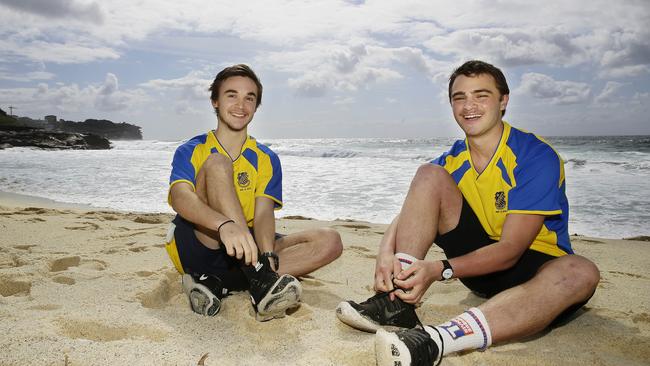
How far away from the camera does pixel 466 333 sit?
1.71 meters

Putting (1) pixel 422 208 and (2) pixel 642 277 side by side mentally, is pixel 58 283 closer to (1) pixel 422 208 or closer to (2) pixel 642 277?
(1) pixel 422 208

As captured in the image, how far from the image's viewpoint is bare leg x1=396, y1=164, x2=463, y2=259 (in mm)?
2059

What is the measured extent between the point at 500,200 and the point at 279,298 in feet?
3.77

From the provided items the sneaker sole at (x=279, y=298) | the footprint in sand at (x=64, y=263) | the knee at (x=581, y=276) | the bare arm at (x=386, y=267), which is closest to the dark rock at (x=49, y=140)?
the footprint in sand at (x=64, y=263)

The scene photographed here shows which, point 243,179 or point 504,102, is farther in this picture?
point 243,179

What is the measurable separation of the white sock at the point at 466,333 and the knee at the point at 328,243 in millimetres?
1093

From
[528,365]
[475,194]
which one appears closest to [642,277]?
[475,194]

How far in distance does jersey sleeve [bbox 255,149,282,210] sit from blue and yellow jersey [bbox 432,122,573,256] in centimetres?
99

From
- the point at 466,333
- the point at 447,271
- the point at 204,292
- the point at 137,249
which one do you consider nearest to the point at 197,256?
the point at 204,292

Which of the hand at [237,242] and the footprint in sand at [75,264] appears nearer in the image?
the hand at [237,242]

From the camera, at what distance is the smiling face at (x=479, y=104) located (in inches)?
86.2

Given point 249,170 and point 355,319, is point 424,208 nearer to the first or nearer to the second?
point 355,319

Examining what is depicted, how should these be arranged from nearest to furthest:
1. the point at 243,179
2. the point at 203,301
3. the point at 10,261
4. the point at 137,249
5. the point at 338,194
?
1. the point at 203,301
2. the point at 243,179
3. the point at 10,261
4. the point at 137,249
5. the point at 338,194

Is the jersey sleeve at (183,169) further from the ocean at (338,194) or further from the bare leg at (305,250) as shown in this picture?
the ocean at (338,194)
